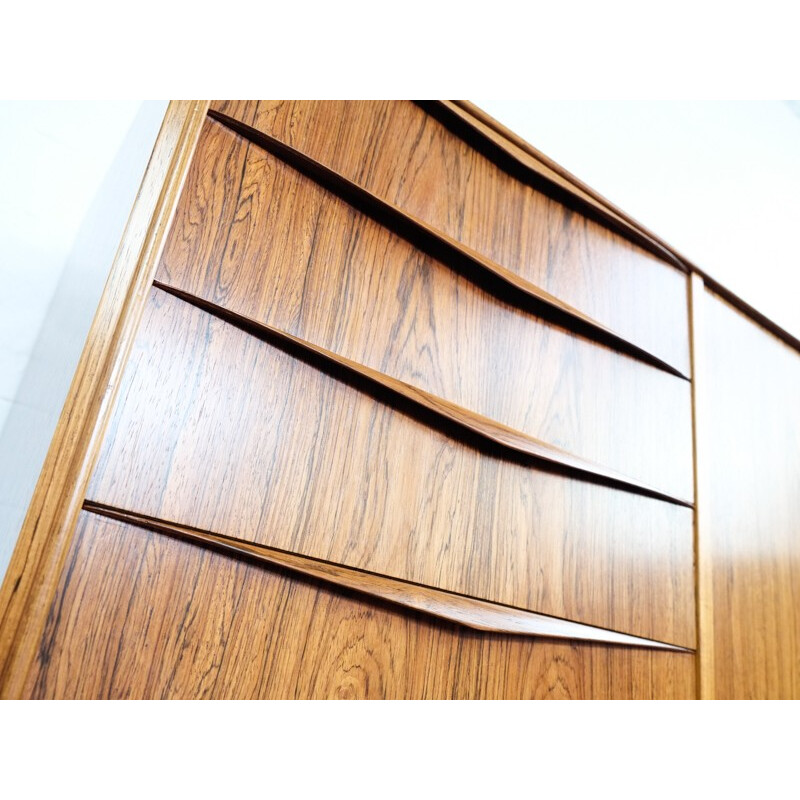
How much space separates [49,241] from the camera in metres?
0.78

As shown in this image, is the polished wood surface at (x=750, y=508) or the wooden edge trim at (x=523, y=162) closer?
the wooden edge trim at (x=523, y=162)

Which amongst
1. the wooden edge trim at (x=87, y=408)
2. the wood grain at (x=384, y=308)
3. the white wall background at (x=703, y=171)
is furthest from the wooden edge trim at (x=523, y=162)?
the wooden edge trim at (x=87, y=408)

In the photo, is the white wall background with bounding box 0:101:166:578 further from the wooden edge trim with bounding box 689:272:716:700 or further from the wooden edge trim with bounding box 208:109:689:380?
the wooden edge trim with bounding box 689:272:716:700

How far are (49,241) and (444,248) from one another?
0.49 m

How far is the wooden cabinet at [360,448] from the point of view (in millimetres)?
584

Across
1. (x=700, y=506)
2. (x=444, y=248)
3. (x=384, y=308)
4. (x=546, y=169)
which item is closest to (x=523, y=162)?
(x=546, y=169)

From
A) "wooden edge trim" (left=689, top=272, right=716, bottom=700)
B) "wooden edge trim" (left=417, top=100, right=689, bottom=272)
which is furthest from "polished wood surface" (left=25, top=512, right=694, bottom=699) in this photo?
"wooden edge trim" (left=417, top=100, right=689, bottom=272)

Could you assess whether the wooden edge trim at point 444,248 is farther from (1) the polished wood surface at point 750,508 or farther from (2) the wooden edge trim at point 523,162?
(1) the polished wood surface at point 750,508

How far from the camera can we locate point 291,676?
645mm

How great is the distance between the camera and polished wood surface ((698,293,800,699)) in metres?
1.14

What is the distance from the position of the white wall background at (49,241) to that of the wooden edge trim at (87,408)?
8 centimetres
